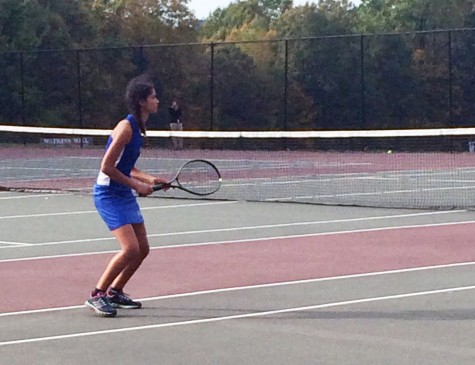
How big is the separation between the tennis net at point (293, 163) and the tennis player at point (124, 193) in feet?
27.9

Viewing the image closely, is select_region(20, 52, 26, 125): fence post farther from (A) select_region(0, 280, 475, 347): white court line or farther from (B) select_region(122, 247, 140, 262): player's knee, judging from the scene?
(B) select_region(122, 247, 140, 262): player's knee

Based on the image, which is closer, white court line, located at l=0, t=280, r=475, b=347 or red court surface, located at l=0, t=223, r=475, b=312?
white court line, located at l=0, t=280, r=475, b=347

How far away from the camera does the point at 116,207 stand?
859 centimetres

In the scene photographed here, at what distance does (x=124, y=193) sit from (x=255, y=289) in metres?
1.60

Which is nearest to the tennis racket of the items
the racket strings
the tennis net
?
the racket strings

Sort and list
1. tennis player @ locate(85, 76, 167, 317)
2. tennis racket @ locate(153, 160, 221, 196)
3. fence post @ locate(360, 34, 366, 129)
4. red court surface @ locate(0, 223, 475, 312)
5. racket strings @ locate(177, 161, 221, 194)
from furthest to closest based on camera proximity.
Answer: fence post @ locate(360, 34, 366, 129), racket strings @ locate(177, 161, 221, 194), tennis racket @ locate(153, 160, 221, 196), red court surface @ locate(0, 223, 475, 312), tennis player @ locate(85, 76, 167, 317)

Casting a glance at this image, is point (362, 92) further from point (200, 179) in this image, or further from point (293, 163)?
point (200, 179)

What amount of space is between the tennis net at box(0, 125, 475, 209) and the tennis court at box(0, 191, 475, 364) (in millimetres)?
2970

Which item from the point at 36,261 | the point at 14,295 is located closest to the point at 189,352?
the point at 14,295

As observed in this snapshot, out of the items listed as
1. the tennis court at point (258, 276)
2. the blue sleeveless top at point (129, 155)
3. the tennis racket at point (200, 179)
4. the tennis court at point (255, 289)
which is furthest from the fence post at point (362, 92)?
the blue sleeveless top at point (129, 155)

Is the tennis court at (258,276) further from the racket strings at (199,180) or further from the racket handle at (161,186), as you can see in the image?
the racket handle at (161,186)

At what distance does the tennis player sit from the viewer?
841cm

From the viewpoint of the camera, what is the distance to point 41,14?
4356 cm

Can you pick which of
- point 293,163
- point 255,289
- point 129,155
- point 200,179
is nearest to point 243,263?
point 255,289
